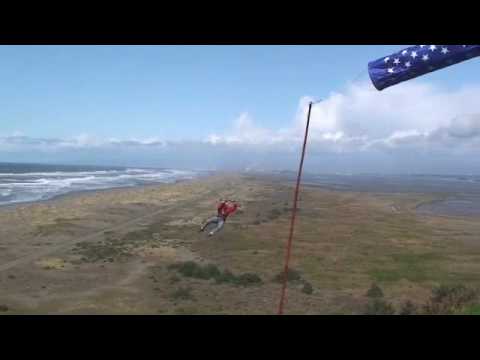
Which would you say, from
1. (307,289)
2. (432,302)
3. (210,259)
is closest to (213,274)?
(210,259)

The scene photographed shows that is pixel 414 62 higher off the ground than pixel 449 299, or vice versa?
pixel 414 62

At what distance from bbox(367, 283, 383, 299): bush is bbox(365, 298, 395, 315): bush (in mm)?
541

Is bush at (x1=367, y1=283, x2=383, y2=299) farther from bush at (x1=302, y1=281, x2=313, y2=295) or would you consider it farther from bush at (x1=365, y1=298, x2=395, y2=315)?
bush at (x1=302, y1=281, x2=313, y2=295)

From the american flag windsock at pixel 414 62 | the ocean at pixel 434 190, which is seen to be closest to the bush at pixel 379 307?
the american flag windsock at pixel 414 62

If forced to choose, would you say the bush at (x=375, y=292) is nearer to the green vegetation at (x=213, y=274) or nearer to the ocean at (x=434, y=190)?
the green vegetation at (x=213, y=274)

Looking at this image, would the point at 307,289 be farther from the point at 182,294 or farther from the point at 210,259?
the point at 210,259

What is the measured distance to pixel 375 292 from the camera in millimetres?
14898

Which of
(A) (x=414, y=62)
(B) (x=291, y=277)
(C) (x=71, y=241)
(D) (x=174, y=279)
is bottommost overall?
(C) (x=71, y=241)

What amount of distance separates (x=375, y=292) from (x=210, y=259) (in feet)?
23.7

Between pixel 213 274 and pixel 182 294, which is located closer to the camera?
pixel 182 294

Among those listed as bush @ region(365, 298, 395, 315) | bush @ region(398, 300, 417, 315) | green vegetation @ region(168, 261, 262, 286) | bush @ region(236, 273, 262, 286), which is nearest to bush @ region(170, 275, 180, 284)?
green vegetation @ region(168, 261, 262, 286)
